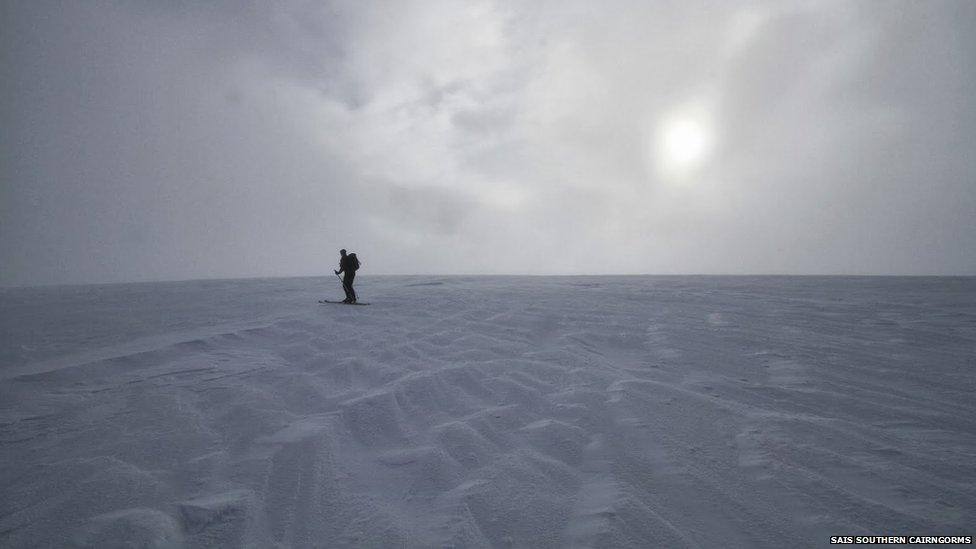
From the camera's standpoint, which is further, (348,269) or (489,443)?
(348,269)

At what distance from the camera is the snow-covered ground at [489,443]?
80.5 inches

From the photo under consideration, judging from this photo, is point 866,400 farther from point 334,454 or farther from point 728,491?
point 334,454

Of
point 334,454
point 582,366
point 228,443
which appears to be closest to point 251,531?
point 334,454

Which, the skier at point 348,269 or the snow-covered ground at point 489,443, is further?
the skier at point 348,269

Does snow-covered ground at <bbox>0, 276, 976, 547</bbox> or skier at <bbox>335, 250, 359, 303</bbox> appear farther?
skier at <bbox>335, 250, 359, 303</bbox>

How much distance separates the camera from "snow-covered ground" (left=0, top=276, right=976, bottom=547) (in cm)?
204

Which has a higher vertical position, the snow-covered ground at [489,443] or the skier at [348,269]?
the skier at [348,269]

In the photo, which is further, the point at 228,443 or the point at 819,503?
the point at 228,443

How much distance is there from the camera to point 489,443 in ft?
9.48

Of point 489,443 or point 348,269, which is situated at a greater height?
point 348,269

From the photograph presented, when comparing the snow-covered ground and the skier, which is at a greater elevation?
the skier

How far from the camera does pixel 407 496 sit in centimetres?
233

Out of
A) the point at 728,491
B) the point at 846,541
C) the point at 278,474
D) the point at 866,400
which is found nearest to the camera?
the point at 846,541

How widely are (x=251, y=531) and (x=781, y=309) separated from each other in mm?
11942
